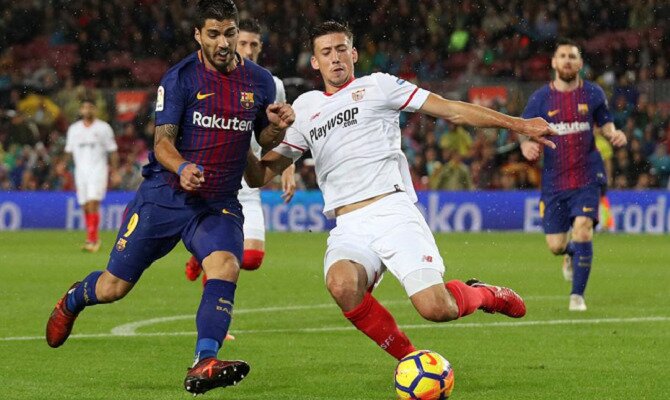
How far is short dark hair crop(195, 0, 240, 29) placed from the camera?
7551mm

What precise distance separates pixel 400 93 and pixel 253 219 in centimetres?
306

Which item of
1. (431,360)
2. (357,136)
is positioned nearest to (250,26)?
(357,136)

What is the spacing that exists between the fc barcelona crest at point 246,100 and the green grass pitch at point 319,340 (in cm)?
158

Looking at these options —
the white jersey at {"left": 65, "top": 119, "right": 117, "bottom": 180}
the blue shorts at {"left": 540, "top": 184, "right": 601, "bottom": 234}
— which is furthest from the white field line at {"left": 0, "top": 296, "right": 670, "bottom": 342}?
the white jersey at {"left": 65, "top": 119, "right": 117, "bottom": 180}

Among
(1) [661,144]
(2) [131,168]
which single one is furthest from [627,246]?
(2) [131,168]

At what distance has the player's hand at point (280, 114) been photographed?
7.59 metres

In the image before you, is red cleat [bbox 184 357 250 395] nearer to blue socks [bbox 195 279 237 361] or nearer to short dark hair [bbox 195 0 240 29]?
blue socks [bbox 195 279 237 361]

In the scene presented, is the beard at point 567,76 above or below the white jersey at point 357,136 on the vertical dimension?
above

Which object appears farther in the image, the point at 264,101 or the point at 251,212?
the point at 251,212

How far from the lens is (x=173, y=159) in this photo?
7383mm

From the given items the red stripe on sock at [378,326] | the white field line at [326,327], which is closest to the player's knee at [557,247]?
the white field line at [326,327]

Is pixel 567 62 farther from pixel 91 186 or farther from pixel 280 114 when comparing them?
pixel 91 186

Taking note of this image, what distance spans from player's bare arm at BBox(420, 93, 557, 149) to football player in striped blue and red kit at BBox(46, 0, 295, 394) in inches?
33.9

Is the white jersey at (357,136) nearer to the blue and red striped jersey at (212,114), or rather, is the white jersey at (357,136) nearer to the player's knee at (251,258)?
the blue and red striped jersey at (212,114)
